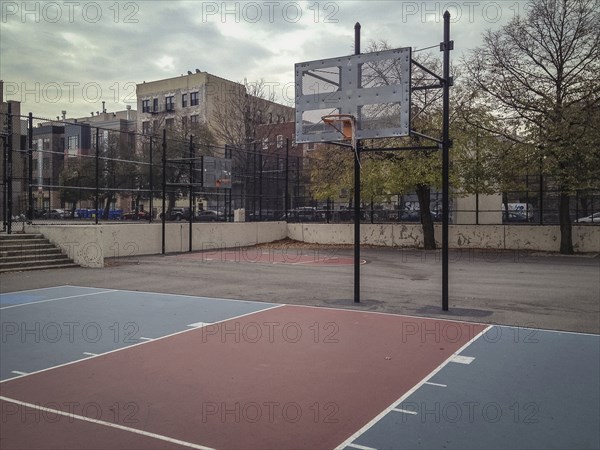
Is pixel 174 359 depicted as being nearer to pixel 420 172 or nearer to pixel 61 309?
pixel 61 309

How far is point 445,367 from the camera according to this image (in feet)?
22.0

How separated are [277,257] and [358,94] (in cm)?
1311

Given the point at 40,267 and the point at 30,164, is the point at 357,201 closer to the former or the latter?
the point at 40,267

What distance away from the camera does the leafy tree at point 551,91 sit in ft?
70.9

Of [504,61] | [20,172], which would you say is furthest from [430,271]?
[20,172]

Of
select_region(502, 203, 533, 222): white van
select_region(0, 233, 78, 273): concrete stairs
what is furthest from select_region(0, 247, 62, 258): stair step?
select_region(502, 203, 533, 222): white van

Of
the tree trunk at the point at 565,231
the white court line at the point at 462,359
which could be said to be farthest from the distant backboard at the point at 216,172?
the white court line at the point at 462,359

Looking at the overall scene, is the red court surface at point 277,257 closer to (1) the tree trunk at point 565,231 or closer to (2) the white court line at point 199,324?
(1) the tree trunk at point 565,231

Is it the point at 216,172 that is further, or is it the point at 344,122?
the point at 216,172

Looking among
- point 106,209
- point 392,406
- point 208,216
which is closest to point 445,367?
point 392,406

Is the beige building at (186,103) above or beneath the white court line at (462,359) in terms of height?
above

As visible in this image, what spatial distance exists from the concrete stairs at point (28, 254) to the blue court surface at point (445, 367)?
6337mm

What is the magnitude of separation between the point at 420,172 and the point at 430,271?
785cm

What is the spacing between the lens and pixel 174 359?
7.09 m
